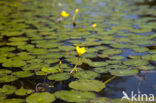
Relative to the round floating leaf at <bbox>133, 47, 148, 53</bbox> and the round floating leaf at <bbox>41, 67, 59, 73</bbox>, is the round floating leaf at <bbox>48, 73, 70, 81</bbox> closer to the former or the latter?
the round floating leaf at <bbox>41, 67, 59, 73</bbox>

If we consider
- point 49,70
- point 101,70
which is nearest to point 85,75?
point 101,70

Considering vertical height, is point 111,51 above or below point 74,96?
above

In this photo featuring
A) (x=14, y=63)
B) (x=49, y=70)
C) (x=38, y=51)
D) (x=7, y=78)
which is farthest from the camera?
(x=38, y=51)

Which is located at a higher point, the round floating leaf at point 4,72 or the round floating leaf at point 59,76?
the round floating leaf at point 4,72

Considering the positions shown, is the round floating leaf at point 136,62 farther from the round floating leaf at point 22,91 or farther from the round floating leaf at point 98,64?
the round floating leaf at point 22,91

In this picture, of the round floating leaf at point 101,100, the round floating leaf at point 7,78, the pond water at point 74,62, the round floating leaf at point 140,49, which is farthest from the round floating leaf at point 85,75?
the round floating leaf at point 140,49

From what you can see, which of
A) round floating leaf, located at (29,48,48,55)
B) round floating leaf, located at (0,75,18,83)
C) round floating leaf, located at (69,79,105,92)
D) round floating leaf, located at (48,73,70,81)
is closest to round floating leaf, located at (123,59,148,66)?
round floating leaf, located at (69,79,105,92)

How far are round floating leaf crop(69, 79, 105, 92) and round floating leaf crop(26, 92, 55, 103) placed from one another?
0.17 meters

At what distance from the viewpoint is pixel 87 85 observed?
4.26 feet

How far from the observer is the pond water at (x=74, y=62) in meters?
1.24

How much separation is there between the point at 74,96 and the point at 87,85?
157 millimetres

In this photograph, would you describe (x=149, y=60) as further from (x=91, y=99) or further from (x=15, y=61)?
(x=15, y=61)

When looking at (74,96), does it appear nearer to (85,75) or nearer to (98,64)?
(85,75)

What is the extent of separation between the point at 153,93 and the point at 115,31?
57.7 inches
